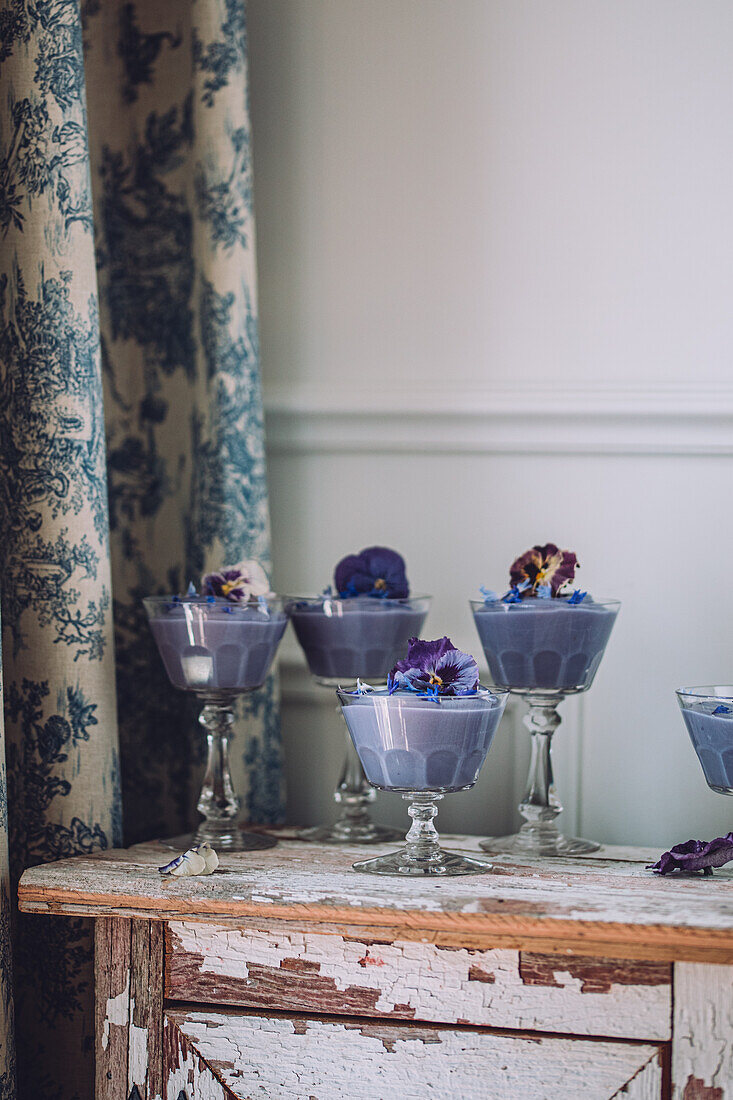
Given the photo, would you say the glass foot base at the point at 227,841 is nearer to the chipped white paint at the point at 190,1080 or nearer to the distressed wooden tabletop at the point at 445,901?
the distressed wooden tabletop at the point at 445,901

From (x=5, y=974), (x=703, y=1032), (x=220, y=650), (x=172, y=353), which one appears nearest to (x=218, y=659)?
(x=220, y=650)

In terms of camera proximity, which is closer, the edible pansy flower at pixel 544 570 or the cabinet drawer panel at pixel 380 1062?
the cabinet drawer panel at pixel 380 1062

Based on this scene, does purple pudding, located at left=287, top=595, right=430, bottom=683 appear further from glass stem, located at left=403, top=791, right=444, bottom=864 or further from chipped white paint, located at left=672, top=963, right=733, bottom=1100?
chipped white paint, located at left=672, top=963, right=733, bottom=1100

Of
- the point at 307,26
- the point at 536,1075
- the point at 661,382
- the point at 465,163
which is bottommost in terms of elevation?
the point at 536,1075

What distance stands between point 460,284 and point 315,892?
79 centimetres

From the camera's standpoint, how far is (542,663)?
3.52 feet

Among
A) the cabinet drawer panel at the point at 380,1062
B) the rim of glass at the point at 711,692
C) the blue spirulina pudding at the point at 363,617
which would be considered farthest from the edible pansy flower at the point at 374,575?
the cabinet drawer panel at the point at 380,1062

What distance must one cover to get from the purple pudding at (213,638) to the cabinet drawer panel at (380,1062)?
0.33 m

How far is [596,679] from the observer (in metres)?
1.29

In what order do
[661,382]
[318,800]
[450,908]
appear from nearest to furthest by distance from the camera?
[450,908]
[661,382]
[318,800]

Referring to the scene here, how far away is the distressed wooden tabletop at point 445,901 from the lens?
2.71 ft

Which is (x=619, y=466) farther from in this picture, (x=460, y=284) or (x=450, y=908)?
(x=450, y=908)

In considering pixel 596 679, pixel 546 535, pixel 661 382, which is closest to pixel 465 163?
pixel 661 382

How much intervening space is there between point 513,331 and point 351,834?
0.64 m
